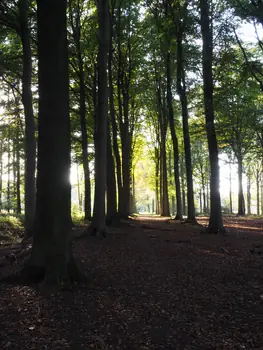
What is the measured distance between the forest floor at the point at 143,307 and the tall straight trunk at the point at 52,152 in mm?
674

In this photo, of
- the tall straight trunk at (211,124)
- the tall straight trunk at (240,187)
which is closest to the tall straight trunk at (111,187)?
the tall straight trunk at (211,124)

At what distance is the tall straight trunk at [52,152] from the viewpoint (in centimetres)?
582

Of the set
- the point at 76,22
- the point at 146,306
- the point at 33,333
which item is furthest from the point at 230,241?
the point at 76,22

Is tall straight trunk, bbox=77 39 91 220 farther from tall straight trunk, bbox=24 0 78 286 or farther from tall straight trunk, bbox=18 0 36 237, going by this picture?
tall straight trunk, bbox=24 0 78 286

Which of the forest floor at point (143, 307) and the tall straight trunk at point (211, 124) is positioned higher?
the tall straight trunk at point (211, 124)

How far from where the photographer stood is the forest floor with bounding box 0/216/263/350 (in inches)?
162

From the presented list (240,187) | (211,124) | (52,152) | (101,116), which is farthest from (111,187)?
(240,187)

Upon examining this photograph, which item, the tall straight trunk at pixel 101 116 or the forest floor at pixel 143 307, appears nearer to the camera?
the forest floor at pixel 143 307

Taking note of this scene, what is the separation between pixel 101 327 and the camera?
4.41 m

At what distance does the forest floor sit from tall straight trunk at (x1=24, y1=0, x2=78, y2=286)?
67cm

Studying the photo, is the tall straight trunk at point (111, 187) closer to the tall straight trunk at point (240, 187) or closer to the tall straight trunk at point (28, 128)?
the tall straight trunk at point (28, 128)

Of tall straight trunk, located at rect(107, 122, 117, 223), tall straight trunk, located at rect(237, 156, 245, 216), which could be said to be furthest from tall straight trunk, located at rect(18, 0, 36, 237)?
tall straight trunk, located at rect(237, 156, 245, 216)

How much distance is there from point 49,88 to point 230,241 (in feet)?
29.5

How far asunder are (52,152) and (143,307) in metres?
3.17
